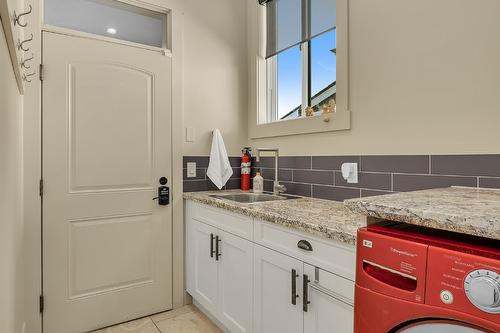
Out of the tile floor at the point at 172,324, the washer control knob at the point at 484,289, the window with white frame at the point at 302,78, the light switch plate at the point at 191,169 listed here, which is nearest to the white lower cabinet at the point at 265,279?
the tile floor at the point at 172,324

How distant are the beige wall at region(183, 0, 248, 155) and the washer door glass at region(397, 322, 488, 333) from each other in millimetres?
1910

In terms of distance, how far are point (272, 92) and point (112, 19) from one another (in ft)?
4.29

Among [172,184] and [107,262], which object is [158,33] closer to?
[172,184]

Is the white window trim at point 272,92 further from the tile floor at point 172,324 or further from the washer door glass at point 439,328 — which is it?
the tile floor at point 172,324

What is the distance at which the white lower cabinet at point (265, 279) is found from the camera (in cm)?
117

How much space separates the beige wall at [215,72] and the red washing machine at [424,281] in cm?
178

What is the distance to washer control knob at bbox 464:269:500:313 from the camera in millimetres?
605

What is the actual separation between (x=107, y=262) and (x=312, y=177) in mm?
1472

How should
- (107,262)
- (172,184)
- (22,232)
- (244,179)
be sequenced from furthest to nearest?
(244,179)
(172,184)
(107,262)
(22,232)

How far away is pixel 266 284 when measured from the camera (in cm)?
152

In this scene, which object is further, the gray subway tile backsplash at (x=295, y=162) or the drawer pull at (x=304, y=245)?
the gray subway tile backsplash at (x=295, y=162)

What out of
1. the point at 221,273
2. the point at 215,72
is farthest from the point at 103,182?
the point at 215,72

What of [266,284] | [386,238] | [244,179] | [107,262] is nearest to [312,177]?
[244,179]

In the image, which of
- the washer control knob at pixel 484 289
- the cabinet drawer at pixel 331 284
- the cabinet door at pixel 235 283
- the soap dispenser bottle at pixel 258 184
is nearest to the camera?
the washer control knob at pixel 484 289
